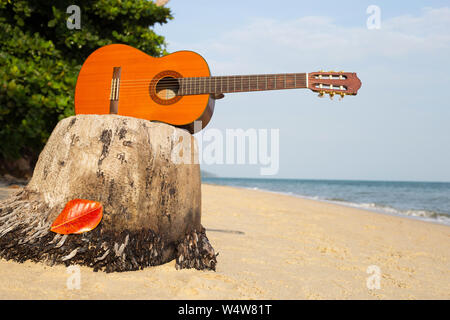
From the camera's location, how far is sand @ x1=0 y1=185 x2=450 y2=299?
6.35 feet

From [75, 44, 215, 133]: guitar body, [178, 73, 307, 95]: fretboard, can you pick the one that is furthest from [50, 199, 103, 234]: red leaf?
[178, 73, 307, 95]: fretboard

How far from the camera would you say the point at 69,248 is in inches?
87.0

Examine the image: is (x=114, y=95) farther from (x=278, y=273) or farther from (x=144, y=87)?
(x=278, y=273)

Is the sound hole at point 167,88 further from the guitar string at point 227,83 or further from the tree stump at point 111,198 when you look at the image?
the tree stump at point 111,198

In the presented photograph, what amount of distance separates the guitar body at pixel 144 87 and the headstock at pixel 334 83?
0.99 m

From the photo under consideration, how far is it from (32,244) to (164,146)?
45.4 inches

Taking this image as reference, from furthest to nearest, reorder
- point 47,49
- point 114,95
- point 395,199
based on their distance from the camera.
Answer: point 395,199
point 47,49
point 114,95

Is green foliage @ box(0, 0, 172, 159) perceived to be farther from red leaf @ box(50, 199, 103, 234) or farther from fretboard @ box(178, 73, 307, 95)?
red leaf @ box(50, 199, 103, 234)

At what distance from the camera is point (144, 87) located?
121 inches

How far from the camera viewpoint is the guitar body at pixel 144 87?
9.65 feet

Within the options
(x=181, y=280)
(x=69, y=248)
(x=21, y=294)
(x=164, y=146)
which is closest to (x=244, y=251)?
(x=181, y=280)

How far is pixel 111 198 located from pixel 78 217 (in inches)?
9.7

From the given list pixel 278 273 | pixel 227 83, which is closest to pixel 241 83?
pixel 227 83
